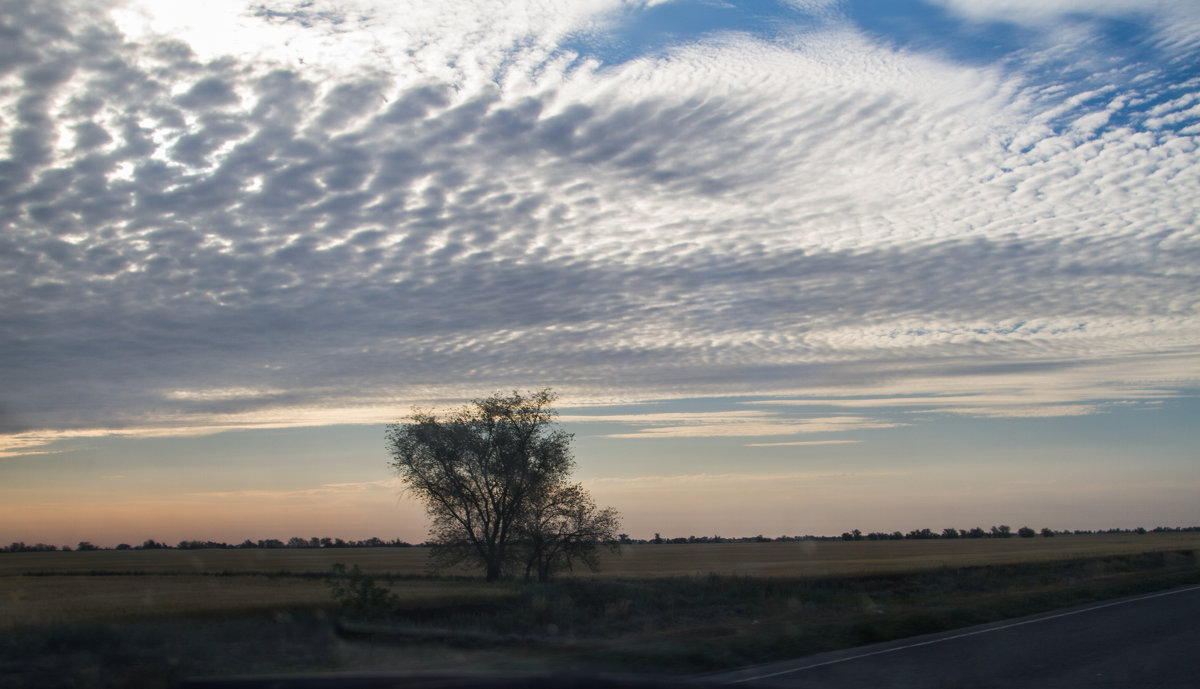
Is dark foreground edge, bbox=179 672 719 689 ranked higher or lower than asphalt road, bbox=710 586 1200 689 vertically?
higher

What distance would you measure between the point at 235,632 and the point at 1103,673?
1715 cm

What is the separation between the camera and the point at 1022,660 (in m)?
12.0

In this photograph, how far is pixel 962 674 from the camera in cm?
1085

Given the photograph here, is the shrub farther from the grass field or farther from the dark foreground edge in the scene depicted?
the dark foreground edge

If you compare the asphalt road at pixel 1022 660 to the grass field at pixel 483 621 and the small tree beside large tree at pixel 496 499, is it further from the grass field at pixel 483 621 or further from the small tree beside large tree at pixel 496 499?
the small tree beside large tree at pixel 496 499

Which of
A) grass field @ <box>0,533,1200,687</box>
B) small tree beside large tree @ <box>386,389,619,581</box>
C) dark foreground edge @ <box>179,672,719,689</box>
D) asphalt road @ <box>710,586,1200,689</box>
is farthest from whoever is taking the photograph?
small tree beside large tree @ <box>386,389,619,581</box>

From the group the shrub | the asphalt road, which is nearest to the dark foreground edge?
the asphalt road

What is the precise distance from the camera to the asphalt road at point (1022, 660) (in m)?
10.3

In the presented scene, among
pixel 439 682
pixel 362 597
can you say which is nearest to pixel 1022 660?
pixel 439 682

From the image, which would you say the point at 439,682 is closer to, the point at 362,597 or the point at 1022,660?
the point at 1022,660

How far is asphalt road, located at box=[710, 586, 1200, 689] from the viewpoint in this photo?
1030 centimetres

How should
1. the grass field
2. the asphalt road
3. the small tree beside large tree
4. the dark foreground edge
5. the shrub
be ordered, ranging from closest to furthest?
the dark foreground edge → the asphalt road → the grass field → the shrub → the small tree beside large tree

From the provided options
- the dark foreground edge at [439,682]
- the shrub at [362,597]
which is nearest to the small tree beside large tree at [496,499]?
the shrub at [362,597]

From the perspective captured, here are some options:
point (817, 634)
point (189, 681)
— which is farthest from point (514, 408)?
point (189, 681)
